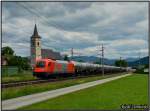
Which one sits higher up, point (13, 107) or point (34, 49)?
point (34, 49)

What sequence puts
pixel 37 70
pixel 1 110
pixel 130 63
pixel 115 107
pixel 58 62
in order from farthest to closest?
1. pixel 130 63
2. pixel 58 62
3. pixel 37 70
4. pixel 115 107
5. pixel 1 110

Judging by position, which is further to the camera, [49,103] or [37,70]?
[37,70]

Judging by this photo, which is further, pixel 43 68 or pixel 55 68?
pixel 55 68

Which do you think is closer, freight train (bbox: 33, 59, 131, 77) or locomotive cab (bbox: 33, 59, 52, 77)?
locomotive cab (bbox: 33, 59, 52, 77)

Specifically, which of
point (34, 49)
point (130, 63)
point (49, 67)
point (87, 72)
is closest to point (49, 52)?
point (87, 72)

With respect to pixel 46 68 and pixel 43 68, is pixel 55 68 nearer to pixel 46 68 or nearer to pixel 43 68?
pixel 46 68

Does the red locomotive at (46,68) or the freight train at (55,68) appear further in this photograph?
the freight train at (55,68)

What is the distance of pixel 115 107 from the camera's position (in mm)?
15242

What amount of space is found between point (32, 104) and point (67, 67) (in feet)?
130

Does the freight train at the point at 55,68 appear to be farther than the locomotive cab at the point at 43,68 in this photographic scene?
Yes

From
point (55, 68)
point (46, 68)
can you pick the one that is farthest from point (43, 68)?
point (55, 68)

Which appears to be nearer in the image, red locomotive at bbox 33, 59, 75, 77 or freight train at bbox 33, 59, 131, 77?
red locomotive at bbox 33, 59, 75, 77

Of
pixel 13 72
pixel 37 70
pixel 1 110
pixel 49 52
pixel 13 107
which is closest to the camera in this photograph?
pixel 1 110

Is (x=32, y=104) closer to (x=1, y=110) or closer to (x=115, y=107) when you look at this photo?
(x=1, y=110)
